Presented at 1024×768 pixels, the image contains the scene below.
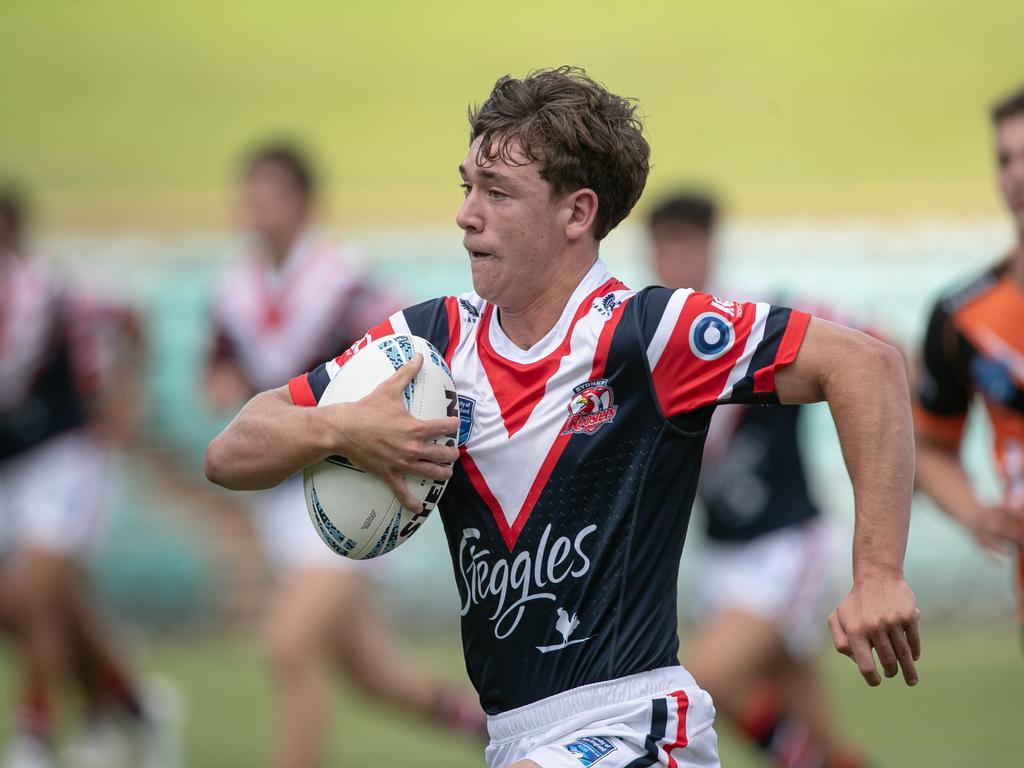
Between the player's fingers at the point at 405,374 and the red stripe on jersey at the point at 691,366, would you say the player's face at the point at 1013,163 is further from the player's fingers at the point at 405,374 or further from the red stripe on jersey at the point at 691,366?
the player's fingers at the point at 405,374

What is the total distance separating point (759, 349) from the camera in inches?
138

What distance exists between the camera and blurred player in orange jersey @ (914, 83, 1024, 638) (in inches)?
214

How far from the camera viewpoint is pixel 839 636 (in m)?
3.26

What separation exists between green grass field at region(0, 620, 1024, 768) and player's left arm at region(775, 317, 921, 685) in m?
4.95

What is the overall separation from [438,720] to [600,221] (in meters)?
4.19

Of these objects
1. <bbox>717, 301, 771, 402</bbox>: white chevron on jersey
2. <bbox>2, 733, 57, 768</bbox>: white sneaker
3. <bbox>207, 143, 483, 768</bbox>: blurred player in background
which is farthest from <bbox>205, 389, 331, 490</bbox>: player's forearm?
<bbox>2, 733, 57, 768</bbox>: white sneaker

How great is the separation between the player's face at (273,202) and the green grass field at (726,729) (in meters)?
2.83

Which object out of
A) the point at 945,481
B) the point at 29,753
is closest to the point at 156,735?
the point at 29,753

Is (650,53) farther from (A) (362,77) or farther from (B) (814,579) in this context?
(B) (814,579)

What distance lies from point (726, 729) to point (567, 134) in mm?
6344

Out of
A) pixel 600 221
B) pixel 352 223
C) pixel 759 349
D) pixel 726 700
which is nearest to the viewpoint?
pixel 759 349

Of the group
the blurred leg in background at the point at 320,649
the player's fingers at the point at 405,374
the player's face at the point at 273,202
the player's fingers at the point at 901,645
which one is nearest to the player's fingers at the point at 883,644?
the player's fingers at the point at 901,645

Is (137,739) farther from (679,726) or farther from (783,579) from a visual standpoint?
(679,726)

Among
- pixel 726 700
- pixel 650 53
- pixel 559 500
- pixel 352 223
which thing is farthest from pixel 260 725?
pixel 650 53
